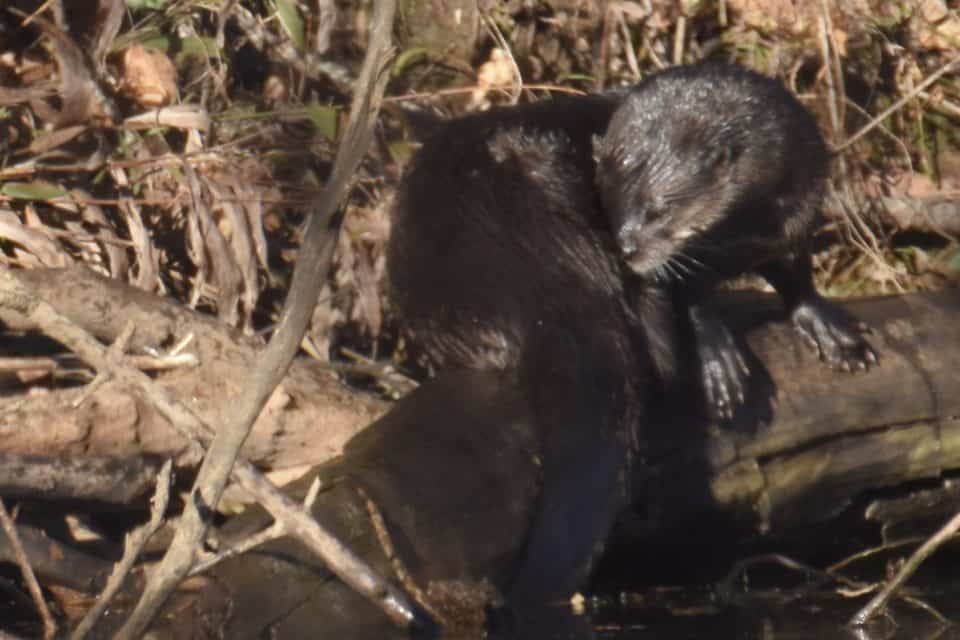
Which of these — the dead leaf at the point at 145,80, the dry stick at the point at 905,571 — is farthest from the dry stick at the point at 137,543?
the dead leaf at the point at 145,80

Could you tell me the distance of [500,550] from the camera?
7.98 feet

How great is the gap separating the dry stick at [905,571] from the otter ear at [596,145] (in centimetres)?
111

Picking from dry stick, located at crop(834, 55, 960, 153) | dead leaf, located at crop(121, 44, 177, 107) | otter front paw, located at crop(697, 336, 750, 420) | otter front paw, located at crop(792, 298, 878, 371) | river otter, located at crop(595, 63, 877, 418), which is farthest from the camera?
dry stick, located at crop(834, 55, 960, 153)

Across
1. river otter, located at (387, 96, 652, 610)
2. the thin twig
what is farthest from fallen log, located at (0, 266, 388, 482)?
the thin twig

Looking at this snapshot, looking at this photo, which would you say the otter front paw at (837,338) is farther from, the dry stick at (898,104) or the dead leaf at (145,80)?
the dead leaf at (145,80)

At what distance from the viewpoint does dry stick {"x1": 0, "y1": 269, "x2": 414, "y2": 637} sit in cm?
203

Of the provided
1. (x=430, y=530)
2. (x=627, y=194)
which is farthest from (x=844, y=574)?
(x=430, y=530)

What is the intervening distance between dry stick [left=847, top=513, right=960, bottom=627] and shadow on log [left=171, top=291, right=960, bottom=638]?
278mm

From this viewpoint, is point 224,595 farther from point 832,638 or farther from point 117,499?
point 832,638

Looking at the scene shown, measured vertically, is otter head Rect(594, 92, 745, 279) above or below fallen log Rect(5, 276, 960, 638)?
above

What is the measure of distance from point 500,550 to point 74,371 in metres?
1.12

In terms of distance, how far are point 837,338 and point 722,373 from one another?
25 centimetres

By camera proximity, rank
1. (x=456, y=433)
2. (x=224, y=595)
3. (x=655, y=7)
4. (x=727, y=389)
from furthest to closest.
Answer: (x=655, y=7)
(x=727, y=389)
(x=456, y=433)
(x=224, y=595)

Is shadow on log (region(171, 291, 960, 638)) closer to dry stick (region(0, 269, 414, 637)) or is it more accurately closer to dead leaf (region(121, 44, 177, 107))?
dry stick (region(0, 269, 414, 637))
